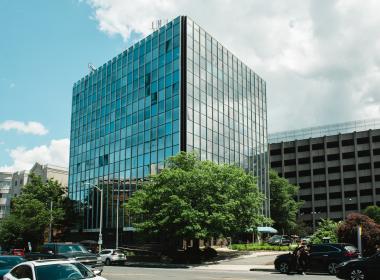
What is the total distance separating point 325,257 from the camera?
988 inches

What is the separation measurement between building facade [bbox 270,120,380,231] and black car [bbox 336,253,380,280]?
91.7 m

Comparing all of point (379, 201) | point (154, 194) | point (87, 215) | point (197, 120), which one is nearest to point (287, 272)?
point (154, 194)

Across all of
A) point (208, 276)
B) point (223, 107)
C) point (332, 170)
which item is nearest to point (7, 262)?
point (208, 276)

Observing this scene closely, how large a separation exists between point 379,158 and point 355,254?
86658 mm

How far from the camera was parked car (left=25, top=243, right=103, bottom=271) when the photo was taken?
24.3 m

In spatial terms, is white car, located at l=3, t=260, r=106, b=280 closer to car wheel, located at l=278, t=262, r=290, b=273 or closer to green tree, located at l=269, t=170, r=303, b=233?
car wheel, located at l=278, t=262, r=290, b=273

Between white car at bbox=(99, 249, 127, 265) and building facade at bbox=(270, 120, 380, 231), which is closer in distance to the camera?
white car at bbox=(99, 249, 127, 265)

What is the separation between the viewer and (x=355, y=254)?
2498 centimetres

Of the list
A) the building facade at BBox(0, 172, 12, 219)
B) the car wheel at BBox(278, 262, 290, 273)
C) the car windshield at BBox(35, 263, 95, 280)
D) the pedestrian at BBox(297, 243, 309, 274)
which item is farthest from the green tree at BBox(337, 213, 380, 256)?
the building facade at BBox(0, 172, 12, 219)

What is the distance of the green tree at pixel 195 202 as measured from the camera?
121ft

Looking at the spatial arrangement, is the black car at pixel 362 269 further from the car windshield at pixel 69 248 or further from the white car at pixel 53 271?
the car windshield at pixel 69 248

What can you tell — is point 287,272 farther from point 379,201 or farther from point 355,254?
point 379,201

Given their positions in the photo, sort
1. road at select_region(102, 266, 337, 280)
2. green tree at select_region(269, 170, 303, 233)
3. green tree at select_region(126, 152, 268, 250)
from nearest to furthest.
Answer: road at select_region(102, 266, 337, 280) → green tree at select_region(126, 152, 268, 250) → green tree at select_region(269, 170, 303, 233)

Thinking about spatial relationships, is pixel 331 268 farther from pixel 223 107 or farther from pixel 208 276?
pixel 223 107
